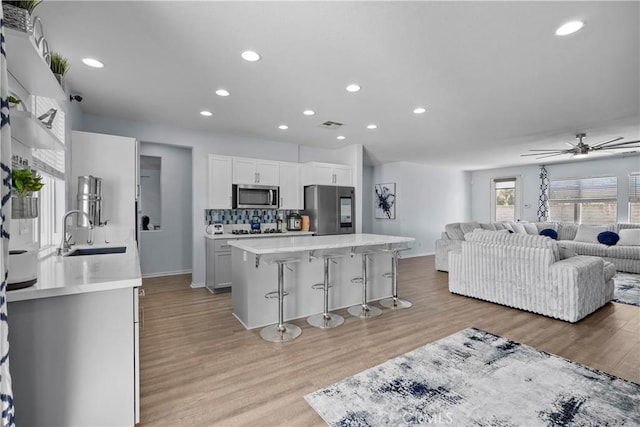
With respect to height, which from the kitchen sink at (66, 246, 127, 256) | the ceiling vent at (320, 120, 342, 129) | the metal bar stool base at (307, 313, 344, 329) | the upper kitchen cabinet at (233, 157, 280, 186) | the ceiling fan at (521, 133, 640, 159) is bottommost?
the metal bar stool base at (307, 313, 344, 329)

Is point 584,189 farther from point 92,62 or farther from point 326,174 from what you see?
point 92,62

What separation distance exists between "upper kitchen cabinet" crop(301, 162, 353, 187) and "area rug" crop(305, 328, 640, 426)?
379cm

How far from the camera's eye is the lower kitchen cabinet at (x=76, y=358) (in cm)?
136

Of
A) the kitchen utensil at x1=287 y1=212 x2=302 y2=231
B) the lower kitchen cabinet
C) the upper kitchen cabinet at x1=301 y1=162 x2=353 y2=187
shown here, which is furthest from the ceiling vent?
the lower kitchen cabinet

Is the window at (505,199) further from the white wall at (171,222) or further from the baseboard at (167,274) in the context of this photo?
the baseboard at (167,274)

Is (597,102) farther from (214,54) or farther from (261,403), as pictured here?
(261,403)

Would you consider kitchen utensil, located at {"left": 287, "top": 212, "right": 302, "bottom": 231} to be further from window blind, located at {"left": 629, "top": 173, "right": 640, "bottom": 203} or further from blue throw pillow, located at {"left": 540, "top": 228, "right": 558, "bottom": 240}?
window blind, located at {"left": 629, "top": 173, "right": 640, "bottom": 203}

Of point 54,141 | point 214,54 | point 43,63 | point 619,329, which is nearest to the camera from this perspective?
point 43,63

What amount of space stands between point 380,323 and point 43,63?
344 cm

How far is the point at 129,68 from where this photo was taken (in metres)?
2.82

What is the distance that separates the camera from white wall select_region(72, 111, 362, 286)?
14.4 feet

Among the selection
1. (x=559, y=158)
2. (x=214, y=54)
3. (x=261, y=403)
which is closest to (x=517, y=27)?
(x=214, y=54)

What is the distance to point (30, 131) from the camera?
162 centimetres

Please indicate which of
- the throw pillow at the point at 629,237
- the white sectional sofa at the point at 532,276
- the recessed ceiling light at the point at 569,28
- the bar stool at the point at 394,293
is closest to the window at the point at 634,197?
the throw pillow at the point at 629,237
